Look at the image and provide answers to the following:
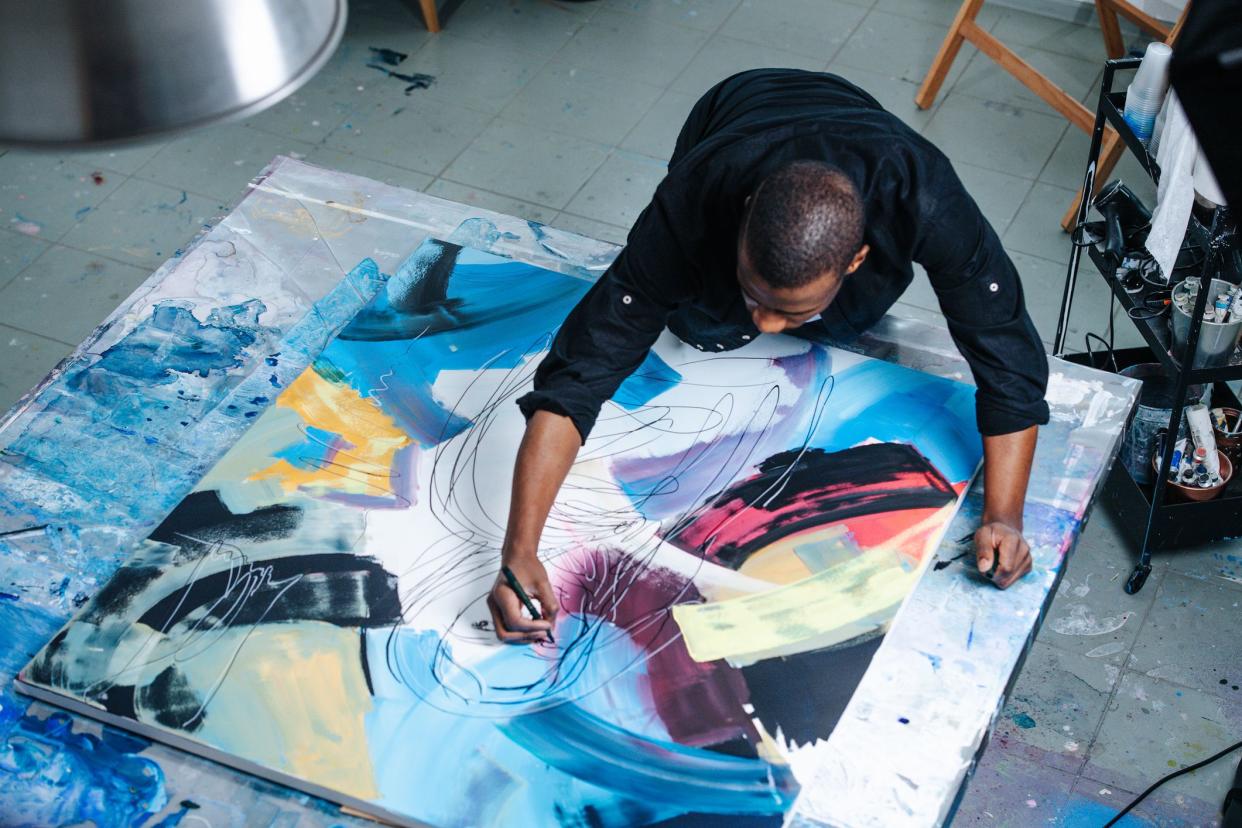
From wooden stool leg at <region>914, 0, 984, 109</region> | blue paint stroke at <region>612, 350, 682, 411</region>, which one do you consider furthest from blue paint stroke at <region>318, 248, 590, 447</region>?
wooden stool leg at <region>914, 0, 984, 109</region>

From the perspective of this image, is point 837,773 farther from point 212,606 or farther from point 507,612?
point 212,606

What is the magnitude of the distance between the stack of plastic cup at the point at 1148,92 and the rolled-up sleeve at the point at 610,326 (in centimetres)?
110

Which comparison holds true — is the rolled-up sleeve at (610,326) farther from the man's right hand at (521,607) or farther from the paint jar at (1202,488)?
the paint jar at (1202,488)

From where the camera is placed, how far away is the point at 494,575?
6.03 feet

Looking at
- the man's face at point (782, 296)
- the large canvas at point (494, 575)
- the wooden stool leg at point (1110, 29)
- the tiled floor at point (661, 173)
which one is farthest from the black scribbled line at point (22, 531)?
the wooden stool leg at point (1110, 29)

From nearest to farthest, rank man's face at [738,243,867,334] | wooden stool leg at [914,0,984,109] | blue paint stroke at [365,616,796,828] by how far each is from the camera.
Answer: blue paint stroke at [365,616,796,828] → man's face at [738,243,867,334] → wooden stool leg at [914,0,984,109]

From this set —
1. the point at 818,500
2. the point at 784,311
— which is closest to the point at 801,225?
the point at 784,311

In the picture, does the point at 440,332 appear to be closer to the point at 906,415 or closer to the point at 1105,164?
the point at 906,415

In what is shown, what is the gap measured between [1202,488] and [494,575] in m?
1.48

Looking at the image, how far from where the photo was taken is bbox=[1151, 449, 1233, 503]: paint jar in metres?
2.51

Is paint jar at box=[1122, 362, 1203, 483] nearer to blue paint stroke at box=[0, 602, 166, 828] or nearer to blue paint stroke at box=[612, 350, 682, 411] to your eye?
blue paint stroke at box=[612, 350, 682, 411]

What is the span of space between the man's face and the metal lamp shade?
789 mm

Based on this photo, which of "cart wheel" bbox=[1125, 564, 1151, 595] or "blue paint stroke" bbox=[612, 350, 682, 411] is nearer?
"blue paint stroke" bbox=[612, 350, 682, 411]

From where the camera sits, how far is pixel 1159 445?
2.58 meters
